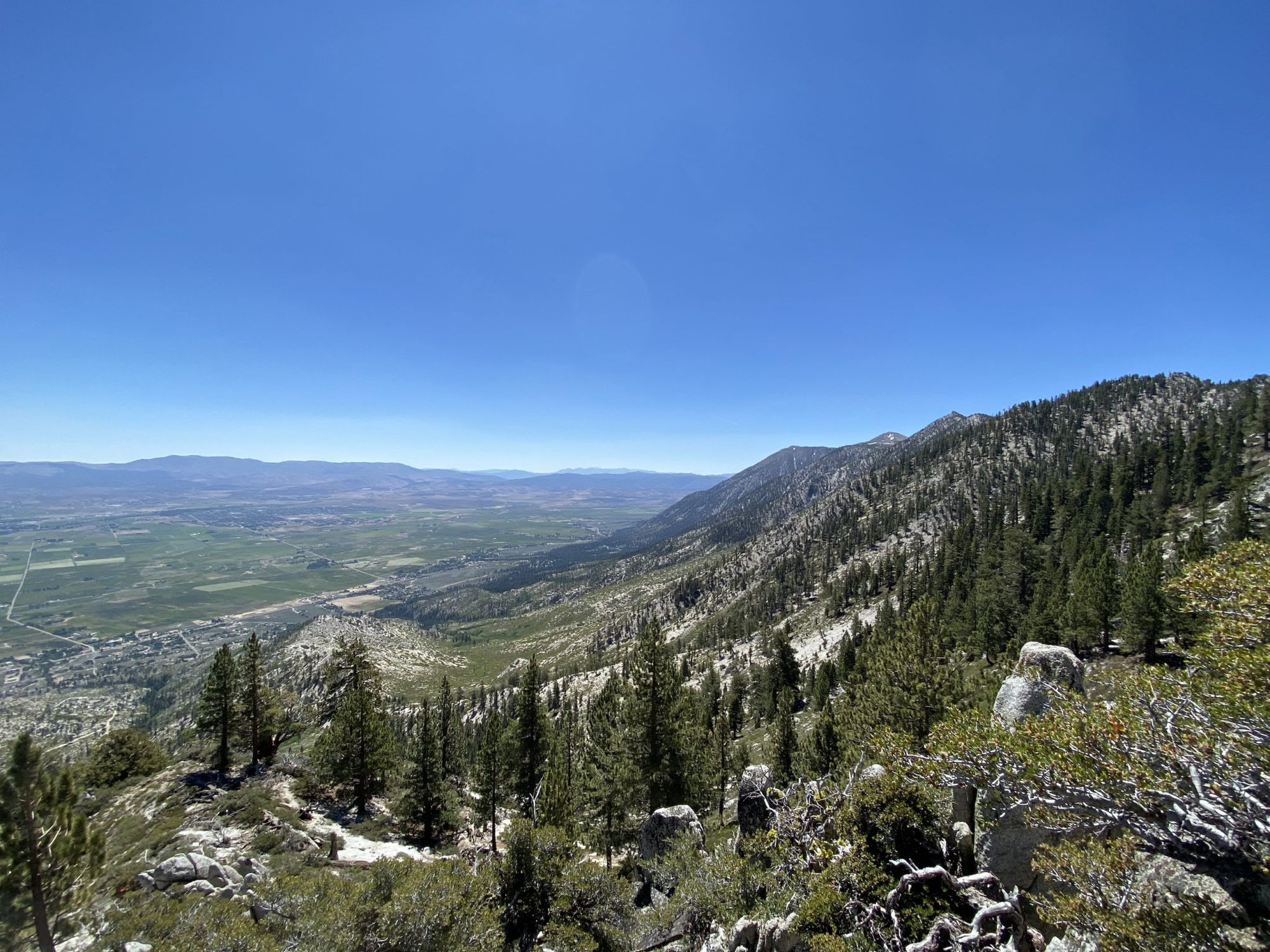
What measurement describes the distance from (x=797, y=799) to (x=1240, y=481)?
5170 inches

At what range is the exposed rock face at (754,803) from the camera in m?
21.0

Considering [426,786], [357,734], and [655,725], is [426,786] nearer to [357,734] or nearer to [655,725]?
[357,734]

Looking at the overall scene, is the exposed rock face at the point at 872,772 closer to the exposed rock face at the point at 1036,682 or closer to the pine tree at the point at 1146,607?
the exposed rock face at the point at 1036,682

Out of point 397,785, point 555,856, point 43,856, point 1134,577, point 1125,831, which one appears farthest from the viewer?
point 1134,577

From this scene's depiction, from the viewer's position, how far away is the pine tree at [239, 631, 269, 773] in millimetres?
39625

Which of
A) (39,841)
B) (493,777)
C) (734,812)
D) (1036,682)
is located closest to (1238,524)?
(734,812)

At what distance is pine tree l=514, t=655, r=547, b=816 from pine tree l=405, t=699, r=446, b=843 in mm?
6158

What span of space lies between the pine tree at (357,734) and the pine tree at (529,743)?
12.1m

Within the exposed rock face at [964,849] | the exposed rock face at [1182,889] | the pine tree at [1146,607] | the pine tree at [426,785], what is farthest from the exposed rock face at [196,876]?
the pine tree at [1146,607]

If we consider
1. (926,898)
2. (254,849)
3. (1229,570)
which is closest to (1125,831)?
(926,898)

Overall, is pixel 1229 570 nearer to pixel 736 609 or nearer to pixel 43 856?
pixel 43 856

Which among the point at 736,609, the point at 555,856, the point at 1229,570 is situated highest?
the point at 1229,570

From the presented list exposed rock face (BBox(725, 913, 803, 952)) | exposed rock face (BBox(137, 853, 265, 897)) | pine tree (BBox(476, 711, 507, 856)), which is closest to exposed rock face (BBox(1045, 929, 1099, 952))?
exposed rock face (BBox(725, 913, 803, 952))

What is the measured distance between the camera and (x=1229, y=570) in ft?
43.3
